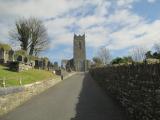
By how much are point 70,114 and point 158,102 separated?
7.67 metres

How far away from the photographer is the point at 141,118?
39.8ft

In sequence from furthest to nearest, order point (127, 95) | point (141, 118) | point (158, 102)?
point (127, 95) < point (141, 118) < point (158, 102)

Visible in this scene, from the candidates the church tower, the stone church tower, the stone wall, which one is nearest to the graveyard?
the stone wall

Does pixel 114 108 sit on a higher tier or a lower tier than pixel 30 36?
lower

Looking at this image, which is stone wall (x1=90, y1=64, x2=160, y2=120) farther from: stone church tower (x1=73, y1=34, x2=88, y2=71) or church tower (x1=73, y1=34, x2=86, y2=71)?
church tower (x1=73, y1=34, x2=86, y2=71)

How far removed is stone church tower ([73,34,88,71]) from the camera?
158500 mm

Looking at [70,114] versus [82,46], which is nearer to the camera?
[70,114]

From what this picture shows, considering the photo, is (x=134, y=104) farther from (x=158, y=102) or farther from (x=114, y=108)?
(x=114, y=108)

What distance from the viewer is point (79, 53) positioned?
553 ft

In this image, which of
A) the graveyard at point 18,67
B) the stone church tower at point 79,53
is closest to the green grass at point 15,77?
the graveyard at point 18,67

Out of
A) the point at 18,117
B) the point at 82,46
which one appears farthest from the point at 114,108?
the point at 82,46

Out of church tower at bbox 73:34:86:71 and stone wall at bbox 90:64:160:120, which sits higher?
church tower at bbox 73:34:86:71

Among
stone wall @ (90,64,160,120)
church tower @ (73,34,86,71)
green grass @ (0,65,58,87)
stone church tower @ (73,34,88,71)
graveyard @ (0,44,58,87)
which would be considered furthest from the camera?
church tower @ (73,34,86,71)

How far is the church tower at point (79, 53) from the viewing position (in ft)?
522
